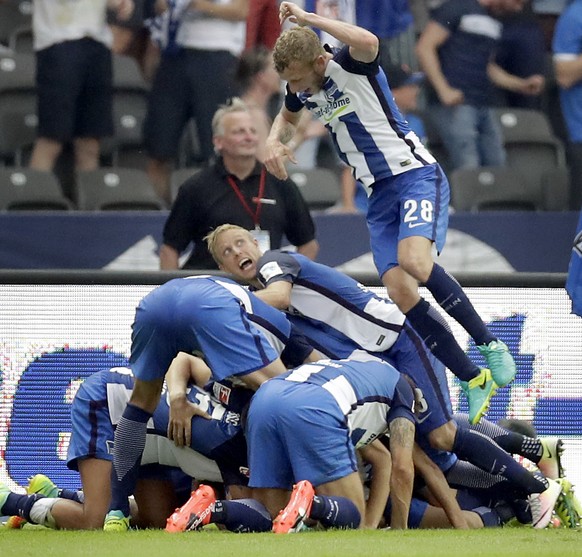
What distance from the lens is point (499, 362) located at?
6.86 meters

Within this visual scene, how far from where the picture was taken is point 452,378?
782 centimetres

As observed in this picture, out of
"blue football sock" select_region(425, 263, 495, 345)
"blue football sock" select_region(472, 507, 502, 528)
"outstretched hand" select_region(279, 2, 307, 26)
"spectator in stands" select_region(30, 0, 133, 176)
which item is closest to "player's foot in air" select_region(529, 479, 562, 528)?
"blue football sock" select_region(472, 507, 502, 528)

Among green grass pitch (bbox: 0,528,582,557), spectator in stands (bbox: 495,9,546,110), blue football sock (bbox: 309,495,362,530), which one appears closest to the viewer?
green grass pitch (bbox: 0,528,582,557)

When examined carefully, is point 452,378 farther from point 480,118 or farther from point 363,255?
point 480,118

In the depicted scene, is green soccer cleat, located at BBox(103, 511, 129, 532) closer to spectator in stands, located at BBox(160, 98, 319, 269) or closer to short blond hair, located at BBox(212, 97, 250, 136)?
spectator in stands, located at BBox(160, 98, 319, 269)

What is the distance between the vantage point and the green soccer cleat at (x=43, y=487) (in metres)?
7.13

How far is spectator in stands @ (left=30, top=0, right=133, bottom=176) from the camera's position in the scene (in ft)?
31.8

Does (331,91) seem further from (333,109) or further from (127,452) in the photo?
(127,452)

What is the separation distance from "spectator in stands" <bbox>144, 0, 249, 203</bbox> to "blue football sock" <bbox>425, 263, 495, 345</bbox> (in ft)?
10.9

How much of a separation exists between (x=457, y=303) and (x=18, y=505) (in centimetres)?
238

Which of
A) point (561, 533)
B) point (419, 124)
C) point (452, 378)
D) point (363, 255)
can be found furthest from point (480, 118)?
point (561, 533)

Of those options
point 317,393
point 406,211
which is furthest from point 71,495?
point 406,211

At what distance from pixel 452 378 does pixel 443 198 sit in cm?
122

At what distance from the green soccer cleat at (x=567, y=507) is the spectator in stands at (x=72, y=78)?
4.56 meters
